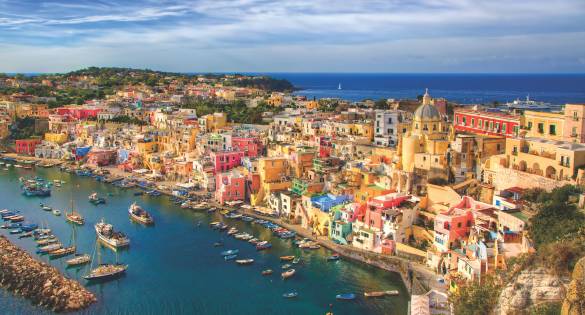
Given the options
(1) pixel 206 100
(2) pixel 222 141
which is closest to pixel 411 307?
(2) pixel 222 141

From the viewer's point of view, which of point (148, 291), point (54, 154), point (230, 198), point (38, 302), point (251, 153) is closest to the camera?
point (38, 302)

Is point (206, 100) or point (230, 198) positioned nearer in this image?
point (230, 198)

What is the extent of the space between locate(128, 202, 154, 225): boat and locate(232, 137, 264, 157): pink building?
26.8 feet

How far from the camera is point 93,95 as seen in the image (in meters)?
62.1

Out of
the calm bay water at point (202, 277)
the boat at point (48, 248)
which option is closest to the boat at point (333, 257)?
the calm bay water at point (202, 277)

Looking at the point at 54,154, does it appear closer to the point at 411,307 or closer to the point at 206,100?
the point at 206,100

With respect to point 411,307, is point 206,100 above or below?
above

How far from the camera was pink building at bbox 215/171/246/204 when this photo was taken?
92.1ft

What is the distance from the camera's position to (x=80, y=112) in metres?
49.9

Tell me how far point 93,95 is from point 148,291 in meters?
47.8

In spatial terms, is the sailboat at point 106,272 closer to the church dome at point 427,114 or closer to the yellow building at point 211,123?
the church dome at point 427,114

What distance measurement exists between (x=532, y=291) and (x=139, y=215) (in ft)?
61.5

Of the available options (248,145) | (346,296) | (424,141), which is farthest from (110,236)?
(424,141)

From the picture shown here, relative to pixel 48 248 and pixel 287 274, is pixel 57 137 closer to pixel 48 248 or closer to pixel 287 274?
pixel 48 248
